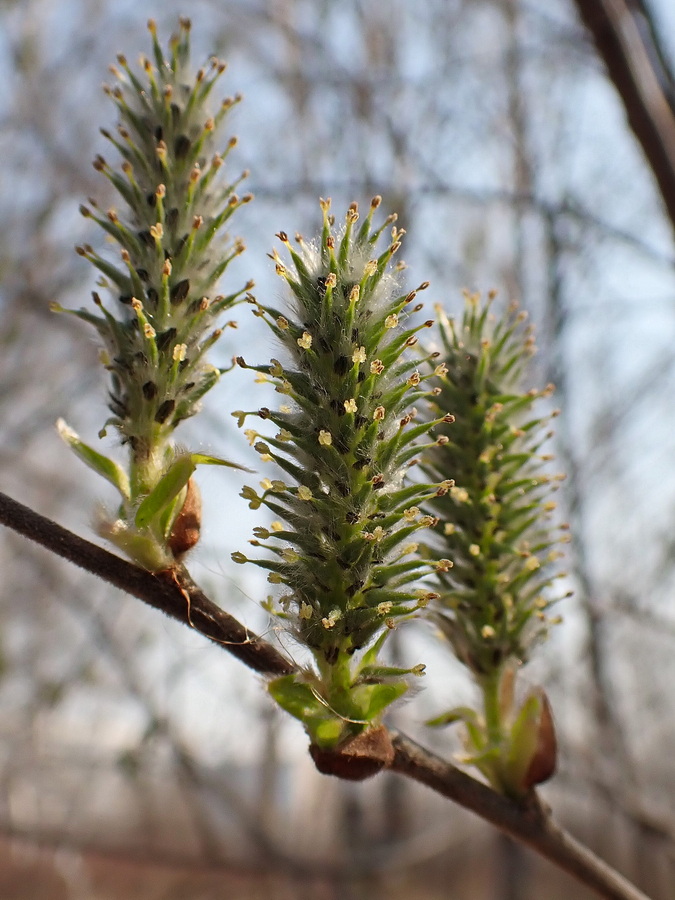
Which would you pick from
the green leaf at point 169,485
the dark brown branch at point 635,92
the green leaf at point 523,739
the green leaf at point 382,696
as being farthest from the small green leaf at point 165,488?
the dark brown branch at point 635,92

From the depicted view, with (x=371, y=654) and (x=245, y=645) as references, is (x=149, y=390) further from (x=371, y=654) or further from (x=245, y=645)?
(x=371, y=654)

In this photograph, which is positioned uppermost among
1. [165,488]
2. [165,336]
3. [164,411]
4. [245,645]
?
[165,336]

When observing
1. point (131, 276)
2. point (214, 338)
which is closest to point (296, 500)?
point (214, 338)

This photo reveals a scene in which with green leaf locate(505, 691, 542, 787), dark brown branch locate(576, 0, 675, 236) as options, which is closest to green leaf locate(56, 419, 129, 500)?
green leaf locate(505, 691, 542, 787)

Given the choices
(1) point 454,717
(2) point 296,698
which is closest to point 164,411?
(2) point 296,698

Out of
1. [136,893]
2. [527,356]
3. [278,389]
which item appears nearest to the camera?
[278,389]

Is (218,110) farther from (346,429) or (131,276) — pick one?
(346,429)
